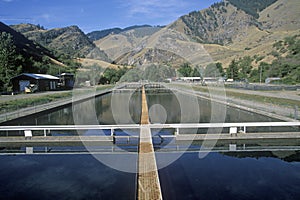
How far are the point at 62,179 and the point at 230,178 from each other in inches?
171

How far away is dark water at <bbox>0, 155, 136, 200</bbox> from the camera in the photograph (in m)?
5.81

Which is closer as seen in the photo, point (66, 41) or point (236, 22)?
point (66, 41)

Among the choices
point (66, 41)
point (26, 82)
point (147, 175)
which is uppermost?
point (66, 41)

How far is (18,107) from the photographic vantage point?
16156mm

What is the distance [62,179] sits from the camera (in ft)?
22.0

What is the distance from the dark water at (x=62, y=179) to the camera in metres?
5.81

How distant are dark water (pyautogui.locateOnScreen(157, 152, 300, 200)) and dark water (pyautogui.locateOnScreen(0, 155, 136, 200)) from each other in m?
1.15

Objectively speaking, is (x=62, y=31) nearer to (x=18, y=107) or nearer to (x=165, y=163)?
(x=18, y=107)

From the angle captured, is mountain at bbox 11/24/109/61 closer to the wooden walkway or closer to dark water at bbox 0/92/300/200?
dark water at bbox 0/92/300/200

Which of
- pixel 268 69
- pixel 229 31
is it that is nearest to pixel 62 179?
pixel 268 69

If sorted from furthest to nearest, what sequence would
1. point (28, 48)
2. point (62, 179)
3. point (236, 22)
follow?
point (236, 22), point (28, 48), point (62, 179)

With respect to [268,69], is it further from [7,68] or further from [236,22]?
[236,22]

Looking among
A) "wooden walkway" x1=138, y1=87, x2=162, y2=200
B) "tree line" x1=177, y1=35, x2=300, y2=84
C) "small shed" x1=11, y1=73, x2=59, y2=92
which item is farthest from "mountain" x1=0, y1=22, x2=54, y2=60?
"wooden walkway" x1=138, y1=87, x2=162, y2=200

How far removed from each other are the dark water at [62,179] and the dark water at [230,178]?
1.15 metres
